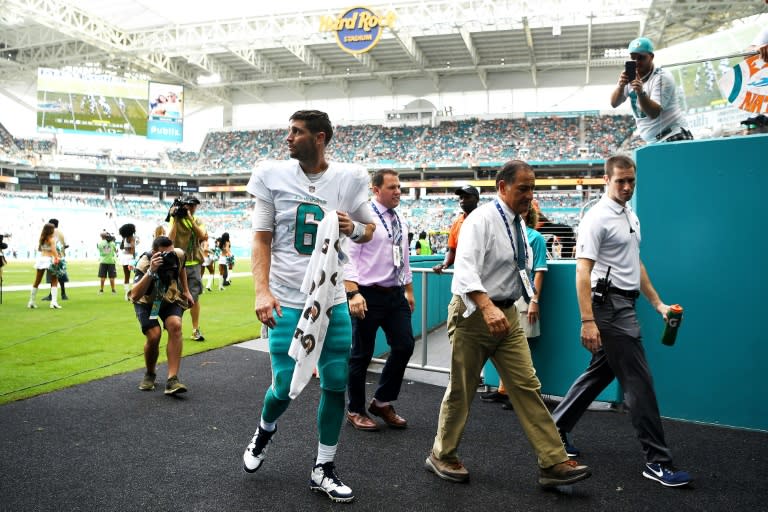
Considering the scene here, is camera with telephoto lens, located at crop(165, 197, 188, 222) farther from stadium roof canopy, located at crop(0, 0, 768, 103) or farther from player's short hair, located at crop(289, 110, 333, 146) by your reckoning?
stadium roof canopy, located at crop(0, 0, 768, 103)

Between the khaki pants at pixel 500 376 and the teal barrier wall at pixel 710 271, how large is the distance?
6.11 ft

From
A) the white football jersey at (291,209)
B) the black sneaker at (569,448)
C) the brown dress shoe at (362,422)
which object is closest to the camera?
the white football jersey at (291,209)

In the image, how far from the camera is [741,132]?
14.8 ft

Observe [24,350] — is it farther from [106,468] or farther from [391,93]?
[391,93]

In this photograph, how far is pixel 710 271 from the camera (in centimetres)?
425

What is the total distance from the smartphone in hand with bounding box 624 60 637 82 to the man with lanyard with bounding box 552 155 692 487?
57.3 inches

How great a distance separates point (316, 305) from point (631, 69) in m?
3.41

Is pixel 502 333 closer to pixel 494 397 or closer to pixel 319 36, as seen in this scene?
pixel 494 397

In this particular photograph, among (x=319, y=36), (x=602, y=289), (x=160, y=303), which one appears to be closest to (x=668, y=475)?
(x=602, y=289)

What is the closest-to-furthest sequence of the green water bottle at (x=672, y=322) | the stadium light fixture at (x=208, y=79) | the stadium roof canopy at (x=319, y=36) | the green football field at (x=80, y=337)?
1. the green water bottle at (x=672, y=322)
2. the green football field at (x=80, y=337)
3. the stadium roof canopy at (x=319, y=36)
4. the stadium light fixture at (x=208, y=79)

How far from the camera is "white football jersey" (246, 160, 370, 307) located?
Answer: 114 inches

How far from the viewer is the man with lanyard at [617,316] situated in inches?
124

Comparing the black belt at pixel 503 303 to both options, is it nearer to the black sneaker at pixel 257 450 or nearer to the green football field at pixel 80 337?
the black sneaker at pixel 257 450

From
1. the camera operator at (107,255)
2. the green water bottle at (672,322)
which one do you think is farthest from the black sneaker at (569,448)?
the camera operator at (107,255)
